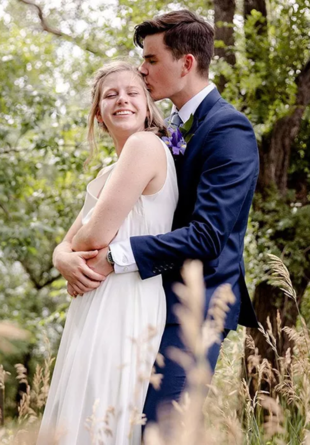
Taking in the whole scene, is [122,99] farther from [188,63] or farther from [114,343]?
[114,343]

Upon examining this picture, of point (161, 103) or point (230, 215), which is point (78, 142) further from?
point (230, 215)

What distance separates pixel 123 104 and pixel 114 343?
2.89 ft

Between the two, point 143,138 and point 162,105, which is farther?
point 162,105

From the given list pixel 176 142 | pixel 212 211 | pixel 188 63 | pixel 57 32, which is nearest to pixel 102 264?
pixel 212 211

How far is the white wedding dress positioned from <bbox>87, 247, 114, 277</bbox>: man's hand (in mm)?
31

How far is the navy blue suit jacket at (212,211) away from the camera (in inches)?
88.9

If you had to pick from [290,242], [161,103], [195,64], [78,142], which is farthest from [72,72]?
[195,64]

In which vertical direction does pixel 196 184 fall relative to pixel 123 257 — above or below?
above

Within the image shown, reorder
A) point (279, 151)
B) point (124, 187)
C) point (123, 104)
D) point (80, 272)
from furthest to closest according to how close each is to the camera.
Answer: point (279, 151) < point (123, 104) < point (80, 272) < point (124, 187)

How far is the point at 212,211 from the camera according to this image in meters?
2.29

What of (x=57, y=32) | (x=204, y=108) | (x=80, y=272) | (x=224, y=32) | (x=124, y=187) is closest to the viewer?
(x=124, y=187)

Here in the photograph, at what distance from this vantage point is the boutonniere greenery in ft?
8.23

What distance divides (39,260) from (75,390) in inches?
530

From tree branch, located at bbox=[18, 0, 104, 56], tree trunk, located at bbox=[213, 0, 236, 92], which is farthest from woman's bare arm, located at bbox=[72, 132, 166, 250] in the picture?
tree branch, located at bbox=[18, 0, 104, 56]
